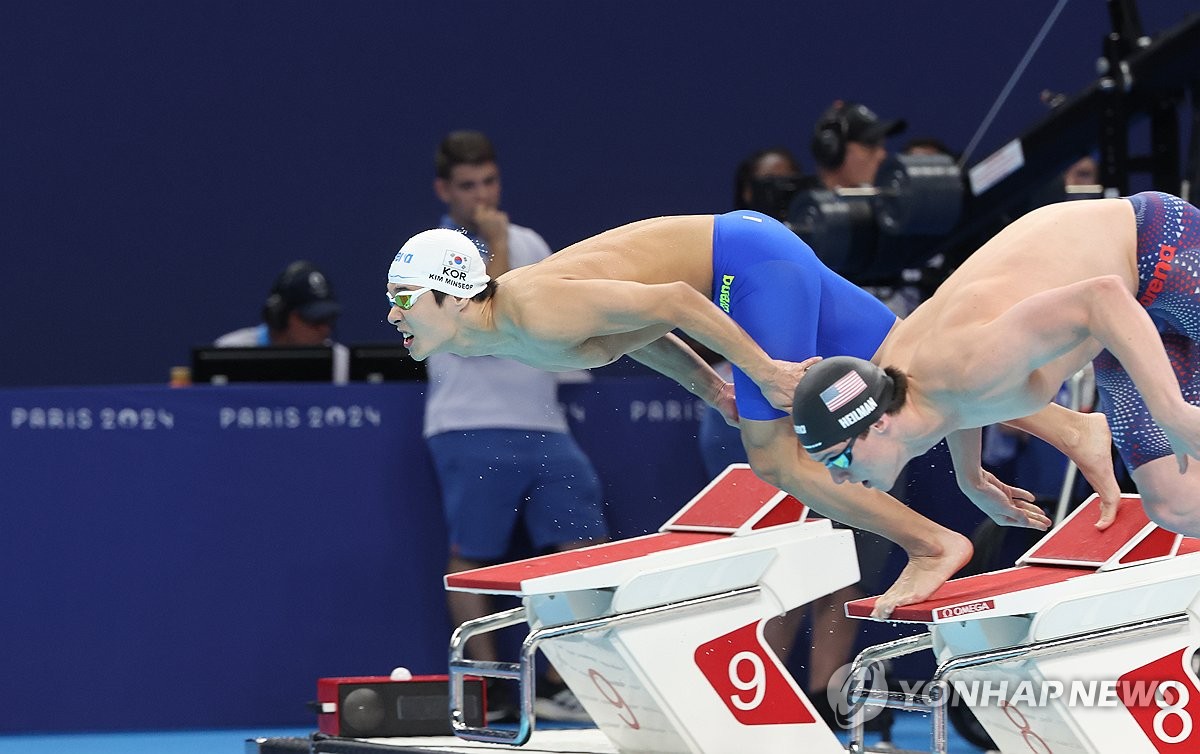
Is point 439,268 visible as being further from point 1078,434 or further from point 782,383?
point 1078,434

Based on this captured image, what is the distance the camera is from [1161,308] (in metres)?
5.22

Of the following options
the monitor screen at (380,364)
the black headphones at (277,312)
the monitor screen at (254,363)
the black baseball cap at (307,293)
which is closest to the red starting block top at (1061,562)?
the monitor screen at (380,364)

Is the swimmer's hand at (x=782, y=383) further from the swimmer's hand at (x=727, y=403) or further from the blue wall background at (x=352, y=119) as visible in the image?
the blue wall background at (x=352, y=119)

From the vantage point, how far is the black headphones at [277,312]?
379 inches

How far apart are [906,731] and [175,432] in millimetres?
3554

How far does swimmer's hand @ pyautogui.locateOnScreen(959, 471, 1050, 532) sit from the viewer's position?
5.73 meters

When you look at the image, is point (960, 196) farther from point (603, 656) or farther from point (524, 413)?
point (603, 656)

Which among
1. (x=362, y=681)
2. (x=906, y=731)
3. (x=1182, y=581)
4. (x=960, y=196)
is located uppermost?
(x=960, y=196)

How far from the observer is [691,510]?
7.39 meters

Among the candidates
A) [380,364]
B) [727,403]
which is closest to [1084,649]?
[727,403]

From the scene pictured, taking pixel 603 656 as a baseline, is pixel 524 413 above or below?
above

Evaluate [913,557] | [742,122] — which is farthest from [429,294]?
[742,122]

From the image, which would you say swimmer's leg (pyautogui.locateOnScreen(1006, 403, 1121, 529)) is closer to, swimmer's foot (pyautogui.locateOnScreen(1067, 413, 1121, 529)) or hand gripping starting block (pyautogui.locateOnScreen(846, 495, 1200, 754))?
A: swimmer's foot (pyautogui.locateOnScreen(1067, 413, 1121, 529))

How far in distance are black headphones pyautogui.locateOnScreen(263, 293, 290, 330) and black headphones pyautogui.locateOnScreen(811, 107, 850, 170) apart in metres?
2.78
